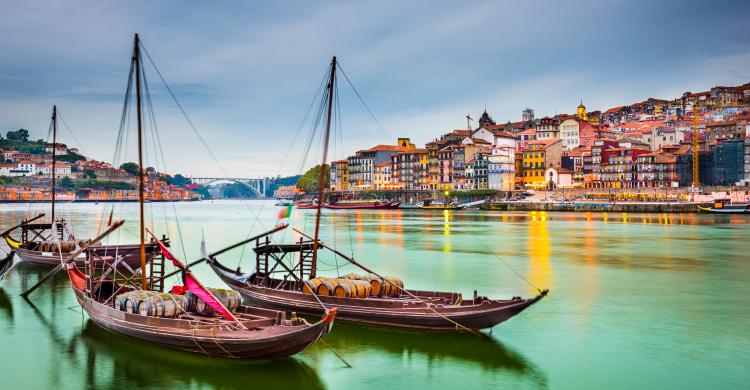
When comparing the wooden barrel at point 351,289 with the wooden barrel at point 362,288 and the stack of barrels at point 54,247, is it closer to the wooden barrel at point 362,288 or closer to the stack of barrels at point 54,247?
the wooden barrel at point 362,288

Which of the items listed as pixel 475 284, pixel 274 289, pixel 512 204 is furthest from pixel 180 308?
pixel 512 204

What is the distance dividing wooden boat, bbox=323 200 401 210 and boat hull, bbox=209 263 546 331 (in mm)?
113949

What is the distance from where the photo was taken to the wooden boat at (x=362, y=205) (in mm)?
133125

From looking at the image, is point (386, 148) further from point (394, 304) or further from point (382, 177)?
point (394, 304)

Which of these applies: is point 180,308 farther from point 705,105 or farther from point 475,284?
point 705,105

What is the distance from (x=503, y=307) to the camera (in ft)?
53.5

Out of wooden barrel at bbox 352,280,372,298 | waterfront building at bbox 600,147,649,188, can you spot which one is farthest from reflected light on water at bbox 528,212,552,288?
waterfront building at bbox 600,147,649,188

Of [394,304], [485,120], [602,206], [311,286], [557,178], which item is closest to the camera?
[394,304]

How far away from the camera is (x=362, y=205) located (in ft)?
449

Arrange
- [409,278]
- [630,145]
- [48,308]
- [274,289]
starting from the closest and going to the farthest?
[274,289] → [48,308] → [409,278] → [630,145]

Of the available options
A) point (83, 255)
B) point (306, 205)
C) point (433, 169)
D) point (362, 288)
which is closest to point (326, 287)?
point (362, 288)

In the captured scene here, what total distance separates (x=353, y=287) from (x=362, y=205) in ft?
390

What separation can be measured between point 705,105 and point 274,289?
16852 cm

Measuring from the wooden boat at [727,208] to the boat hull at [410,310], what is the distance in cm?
9018
